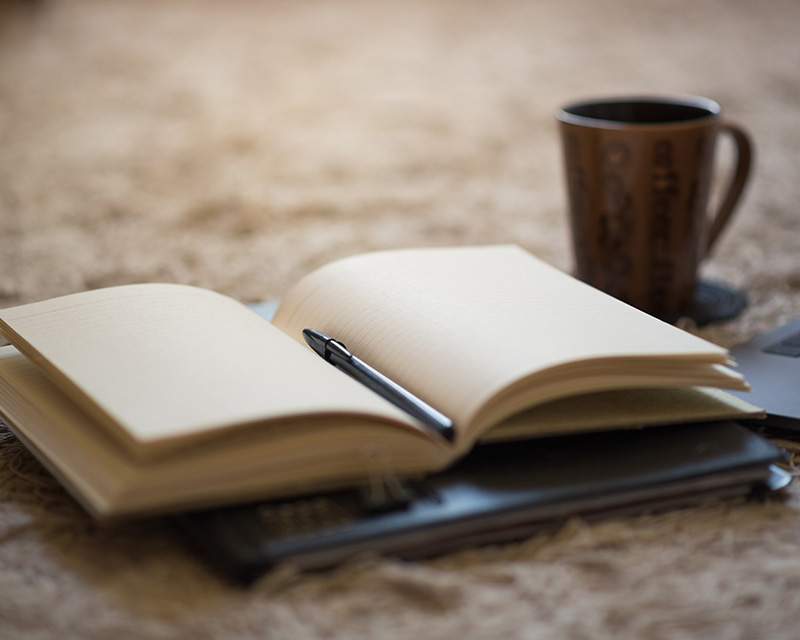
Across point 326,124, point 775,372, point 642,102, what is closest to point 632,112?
point 642,102

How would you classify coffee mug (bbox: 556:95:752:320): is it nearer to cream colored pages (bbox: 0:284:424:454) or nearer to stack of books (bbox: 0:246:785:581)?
stack of books (bbox: 0:246:785:581)

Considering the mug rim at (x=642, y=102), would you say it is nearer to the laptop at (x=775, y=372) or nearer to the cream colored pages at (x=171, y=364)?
the laptop at (x=775, y=372)

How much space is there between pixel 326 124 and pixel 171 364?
947mm

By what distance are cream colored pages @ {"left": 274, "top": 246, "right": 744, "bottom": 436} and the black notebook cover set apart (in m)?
0.03

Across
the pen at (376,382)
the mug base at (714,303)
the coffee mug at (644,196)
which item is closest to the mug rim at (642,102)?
the coffee mug at (644,196)

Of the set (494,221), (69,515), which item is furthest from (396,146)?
(69,515)

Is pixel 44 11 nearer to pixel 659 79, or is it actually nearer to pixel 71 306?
pixel 659 79

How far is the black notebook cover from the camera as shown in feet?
1.07

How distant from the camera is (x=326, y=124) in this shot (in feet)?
4.17

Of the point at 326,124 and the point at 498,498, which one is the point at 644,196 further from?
the point at 326,124

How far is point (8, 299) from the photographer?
2.33 feet

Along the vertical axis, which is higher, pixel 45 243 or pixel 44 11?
pixel 44 11

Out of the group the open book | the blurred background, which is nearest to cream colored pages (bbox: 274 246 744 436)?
the open book

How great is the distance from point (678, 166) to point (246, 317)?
Answer: 342 millimetres
